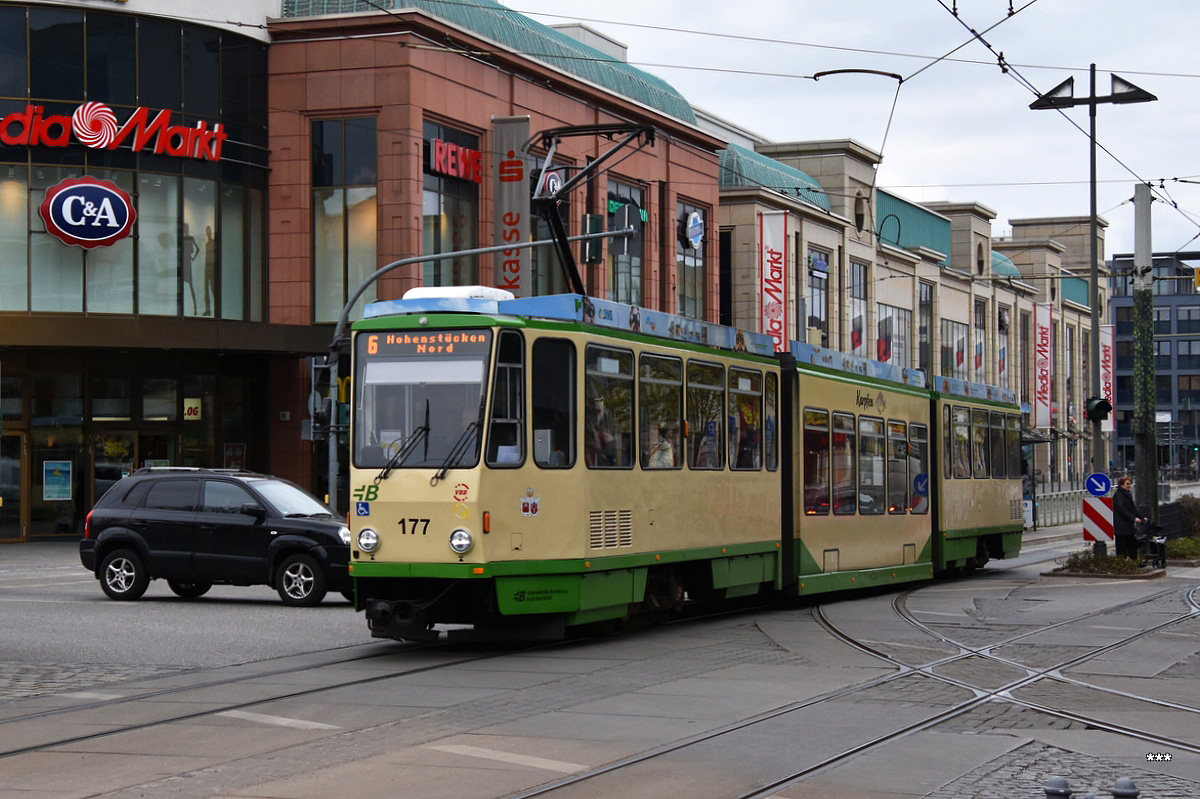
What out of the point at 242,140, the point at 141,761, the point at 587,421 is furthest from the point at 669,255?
the point at 141,761

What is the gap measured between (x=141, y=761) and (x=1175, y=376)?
14223 cm

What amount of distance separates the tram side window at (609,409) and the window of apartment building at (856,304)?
5285 centimetres

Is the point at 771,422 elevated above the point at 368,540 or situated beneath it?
elevated above

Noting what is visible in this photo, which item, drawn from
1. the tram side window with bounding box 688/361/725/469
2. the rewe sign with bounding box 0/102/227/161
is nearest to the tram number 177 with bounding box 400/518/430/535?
the tram side window with bounding box 688/361/725/469

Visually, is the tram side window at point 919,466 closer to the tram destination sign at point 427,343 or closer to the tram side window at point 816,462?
the tram side window at point 816,462

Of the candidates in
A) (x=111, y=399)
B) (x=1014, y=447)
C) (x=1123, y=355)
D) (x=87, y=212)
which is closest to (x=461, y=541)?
(x=1014, y=447)

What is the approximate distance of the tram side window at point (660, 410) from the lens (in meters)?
15.6

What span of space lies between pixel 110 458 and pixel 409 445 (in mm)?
26924

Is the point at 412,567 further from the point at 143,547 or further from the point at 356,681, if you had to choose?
the point at 143,547

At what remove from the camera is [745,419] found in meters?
18.1

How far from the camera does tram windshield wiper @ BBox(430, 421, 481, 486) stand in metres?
13.8

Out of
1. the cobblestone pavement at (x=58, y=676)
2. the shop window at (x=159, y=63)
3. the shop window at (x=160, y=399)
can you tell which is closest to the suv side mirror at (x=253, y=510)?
the cobblestone pavement at (x=58, y=676)

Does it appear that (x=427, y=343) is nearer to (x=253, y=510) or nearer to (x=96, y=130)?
(x=253, y=510)

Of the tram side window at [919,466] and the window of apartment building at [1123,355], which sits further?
the window of apartment building at [1123,355]
